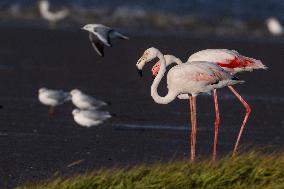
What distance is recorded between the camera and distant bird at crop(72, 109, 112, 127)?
50.5 feet

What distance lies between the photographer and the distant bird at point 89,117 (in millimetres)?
15398

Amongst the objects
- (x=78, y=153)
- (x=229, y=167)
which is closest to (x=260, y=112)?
(x=78, y=153)

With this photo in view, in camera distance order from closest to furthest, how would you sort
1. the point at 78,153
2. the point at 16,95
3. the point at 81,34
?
the point at 78,153 → the point at 16,95 → the point at 81,34

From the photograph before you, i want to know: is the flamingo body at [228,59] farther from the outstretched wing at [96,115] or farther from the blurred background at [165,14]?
the blurred background at [165,14]

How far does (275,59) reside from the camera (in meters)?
29.4

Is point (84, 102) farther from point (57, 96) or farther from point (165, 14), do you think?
point (165, 14)

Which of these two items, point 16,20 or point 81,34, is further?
point 16,20

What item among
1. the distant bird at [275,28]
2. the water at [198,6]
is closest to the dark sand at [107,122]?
the distant bird at [275,28]

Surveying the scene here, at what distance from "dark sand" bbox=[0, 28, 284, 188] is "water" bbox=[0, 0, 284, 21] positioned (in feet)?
59.3

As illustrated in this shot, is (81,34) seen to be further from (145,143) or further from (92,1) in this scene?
(145,143)

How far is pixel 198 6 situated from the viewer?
52125 millimetres

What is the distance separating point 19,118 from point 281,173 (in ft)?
22.7

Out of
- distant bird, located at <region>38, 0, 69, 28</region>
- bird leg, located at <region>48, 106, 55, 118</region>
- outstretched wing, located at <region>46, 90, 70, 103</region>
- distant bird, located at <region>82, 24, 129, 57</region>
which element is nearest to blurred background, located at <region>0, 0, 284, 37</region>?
distant bird, located at <region>38, 0, 69, 28</region>

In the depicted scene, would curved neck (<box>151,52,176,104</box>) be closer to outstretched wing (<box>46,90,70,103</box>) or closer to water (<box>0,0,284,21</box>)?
outstretched wing (<box>46,90,70,103</box>)
